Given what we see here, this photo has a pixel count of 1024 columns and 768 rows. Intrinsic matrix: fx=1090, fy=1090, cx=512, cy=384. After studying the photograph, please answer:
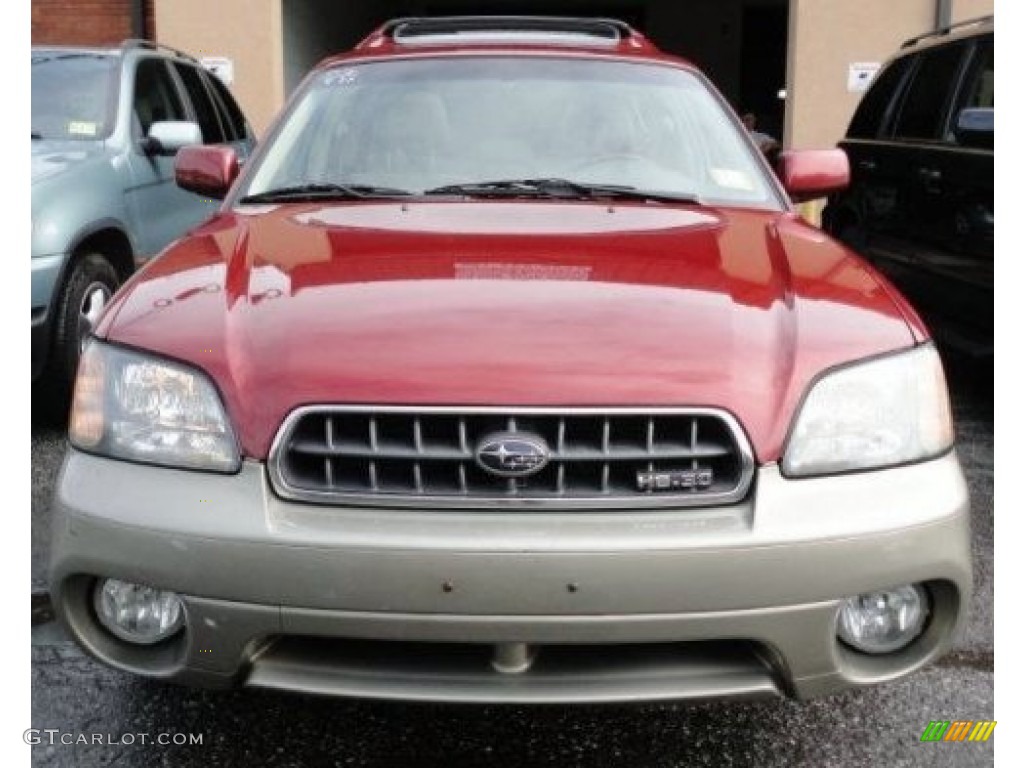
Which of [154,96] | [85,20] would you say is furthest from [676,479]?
[85,20]

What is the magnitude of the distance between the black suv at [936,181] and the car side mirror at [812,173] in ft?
5.87

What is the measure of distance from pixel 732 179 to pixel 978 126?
2453mm

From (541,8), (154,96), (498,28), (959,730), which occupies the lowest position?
(959,730)

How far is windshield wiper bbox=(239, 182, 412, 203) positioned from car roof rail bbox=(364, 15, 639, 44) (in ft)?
3.21

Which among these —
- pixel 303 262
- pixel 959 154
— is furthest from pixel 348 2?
pixel 303 262

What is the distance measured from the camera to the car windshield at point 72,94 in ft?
18.4

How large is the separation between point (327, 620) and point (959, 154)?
181 inches

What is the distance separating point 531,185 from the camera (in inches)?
124

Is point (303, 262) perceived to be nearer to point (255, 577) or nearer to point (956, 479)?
point (255, 577)

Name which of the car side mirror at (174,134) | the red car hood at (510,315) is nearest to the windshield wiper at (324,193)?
the red car hood at (510,315)

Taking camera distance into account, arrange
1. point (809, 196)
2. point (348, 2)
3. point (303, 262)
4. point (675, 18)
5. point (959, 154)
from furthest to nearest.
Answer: point (675, 18)
point (348, 2)
point (959, 154)
point (809, 196)
point (303, 262)

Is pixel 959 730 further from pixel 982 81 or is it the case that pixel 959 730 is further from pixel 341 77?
pixel 982 81

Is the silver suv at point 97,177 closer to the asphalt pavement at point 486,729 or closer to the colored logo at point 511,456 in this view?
the asphalt pavement at point 486,729

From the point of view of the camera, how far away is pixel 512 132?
3.34 meters
